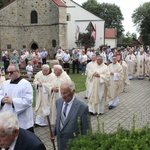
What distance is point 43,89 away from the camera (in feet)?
28.9

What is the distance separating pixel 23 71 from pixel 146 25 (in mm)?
56803

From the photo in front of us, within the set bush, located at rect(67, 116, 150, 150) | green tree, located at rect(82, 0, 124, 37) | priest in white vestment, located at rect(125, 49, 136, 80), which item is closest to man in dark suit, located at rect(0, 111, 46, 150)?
bush, located at rect(67, 116, 150, 150)

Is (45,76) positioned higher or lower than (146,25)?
lower

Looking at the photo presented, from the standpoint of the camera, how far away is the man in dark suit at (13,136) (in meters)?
3.24

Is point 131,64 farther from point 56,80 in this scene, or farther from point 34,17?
point 34,17

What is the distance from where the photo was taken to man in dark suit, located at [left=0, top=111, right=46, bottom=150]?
3237 millimetres

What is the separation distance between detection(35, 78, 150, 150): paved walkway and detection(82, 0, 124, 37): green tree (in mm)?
70178

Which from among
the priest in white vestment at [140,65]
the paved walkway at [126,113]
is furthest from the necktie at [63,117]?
the priest in white vestment at [140,65]

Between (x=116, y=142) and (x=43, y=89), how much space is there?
5607mm

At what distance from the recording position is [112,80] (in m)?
12.5

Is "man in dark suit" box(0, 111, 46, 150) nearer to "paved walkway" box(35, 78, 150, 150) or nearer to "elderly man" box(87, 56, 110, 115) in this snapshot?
"paved walkway" box(35, 78, 150, 150)

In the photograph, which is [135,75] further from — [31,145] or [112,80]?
[31,145]

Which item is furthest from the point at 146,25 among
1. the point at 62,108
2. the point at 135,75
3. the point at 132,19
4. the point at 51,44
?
the point at 62,108

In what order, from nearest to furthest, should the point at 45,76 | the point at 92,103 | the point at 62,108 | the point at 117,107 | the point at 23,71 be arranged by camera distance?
the point at 62,108
the point at 45,76
the point at 92,103
the point at 117,107
the point at 23,71
